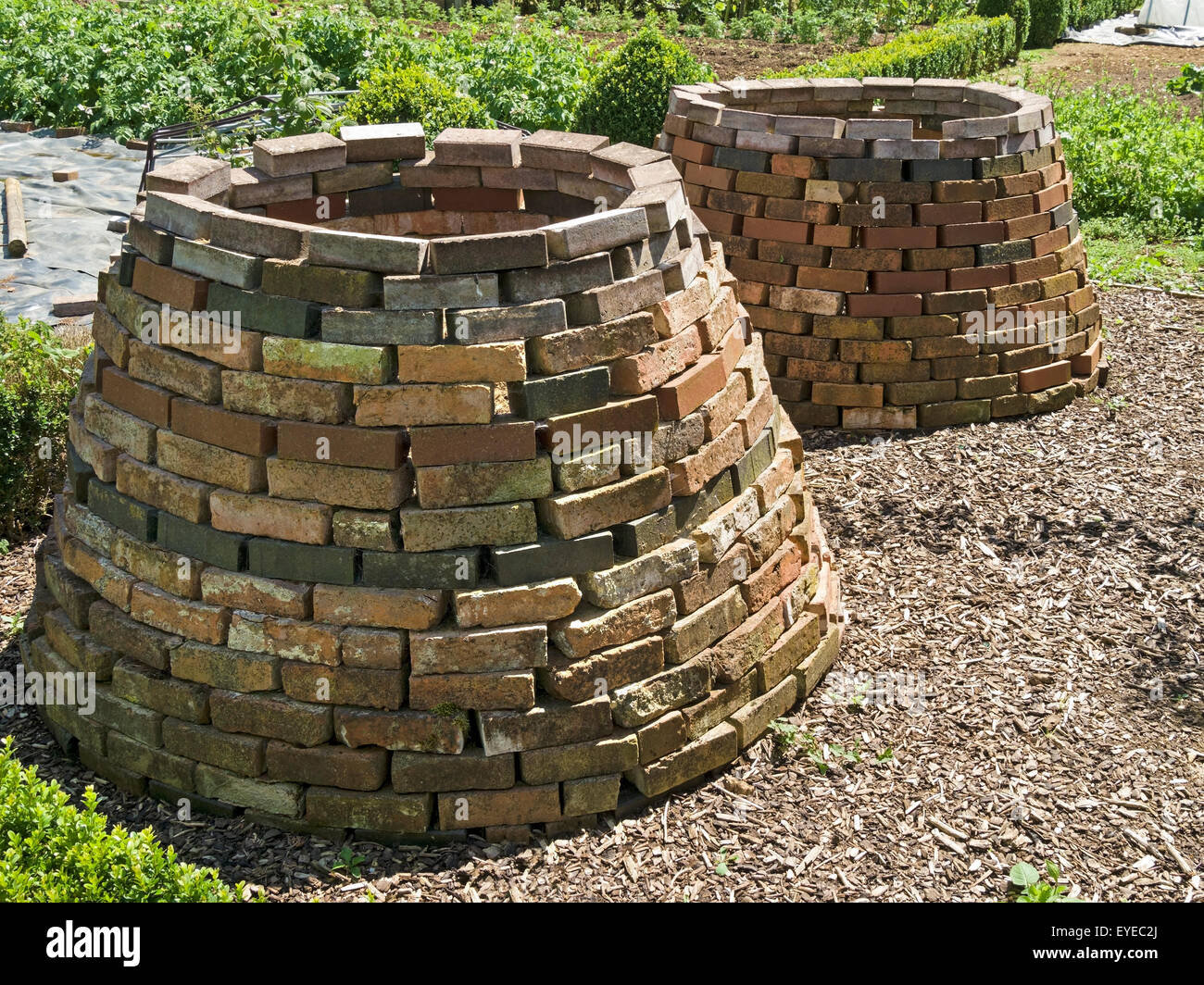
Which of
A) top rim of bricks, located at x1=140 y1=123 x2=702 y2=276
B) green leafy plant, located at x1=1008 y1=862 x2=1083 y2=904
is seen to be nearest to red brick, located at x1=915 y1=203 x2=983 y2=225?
top rim of bricks, located at x1=140 y1=123 x2=702 y2=276

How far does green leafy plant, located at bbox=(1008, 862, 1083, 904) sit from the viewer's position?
12.1ft

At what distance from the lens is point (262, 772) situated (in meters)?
3.87

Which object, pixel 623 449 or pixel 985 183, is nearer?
pixel 623 449

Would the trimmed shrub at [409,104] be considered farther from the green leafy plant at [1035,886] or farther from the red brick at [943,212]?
the green leafy plant at [1035,886]

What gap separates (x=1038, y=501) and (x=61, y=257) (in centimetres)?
731

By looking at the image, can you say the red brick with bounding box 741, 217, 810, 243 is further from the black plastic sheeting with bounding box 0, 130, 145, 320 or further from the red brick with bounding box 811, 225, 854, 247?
the black plastic sheeting with bounding box 0, 130, 145, 320

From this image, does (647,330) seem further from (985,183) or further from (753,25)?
(753,25)

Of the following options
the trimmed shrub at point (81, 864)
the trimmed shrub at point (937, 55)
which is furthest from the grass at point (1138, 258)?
the trimmed shrub at point (81, 864)

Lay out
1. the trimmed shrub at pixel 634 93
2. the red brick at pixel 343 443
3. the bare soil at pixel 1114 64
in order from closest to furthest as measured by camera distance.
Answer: the red brick at pixel 343 443 < the trimmed shrub at pixel 634 93 < the bare soil at pixel 1114 64

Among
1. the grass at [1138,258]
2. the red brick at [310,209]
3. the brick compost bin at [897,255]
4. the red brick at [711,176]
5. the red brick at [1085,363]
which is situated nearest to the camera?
the red brick at [310,209]

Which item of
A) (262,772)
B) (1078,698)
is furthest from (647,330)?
(1078,698)

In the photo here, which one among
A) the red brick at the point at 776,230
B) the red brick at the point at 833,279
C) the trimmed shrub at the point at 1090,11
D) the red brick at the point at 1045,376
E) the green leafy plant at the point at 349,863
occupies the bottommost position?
the green leafy plant at the point at 349,863

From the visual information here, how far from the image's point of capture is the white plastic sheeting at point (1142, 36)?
71.9 ft

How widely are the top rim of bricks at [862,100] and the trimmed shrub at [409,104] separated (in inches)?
126
